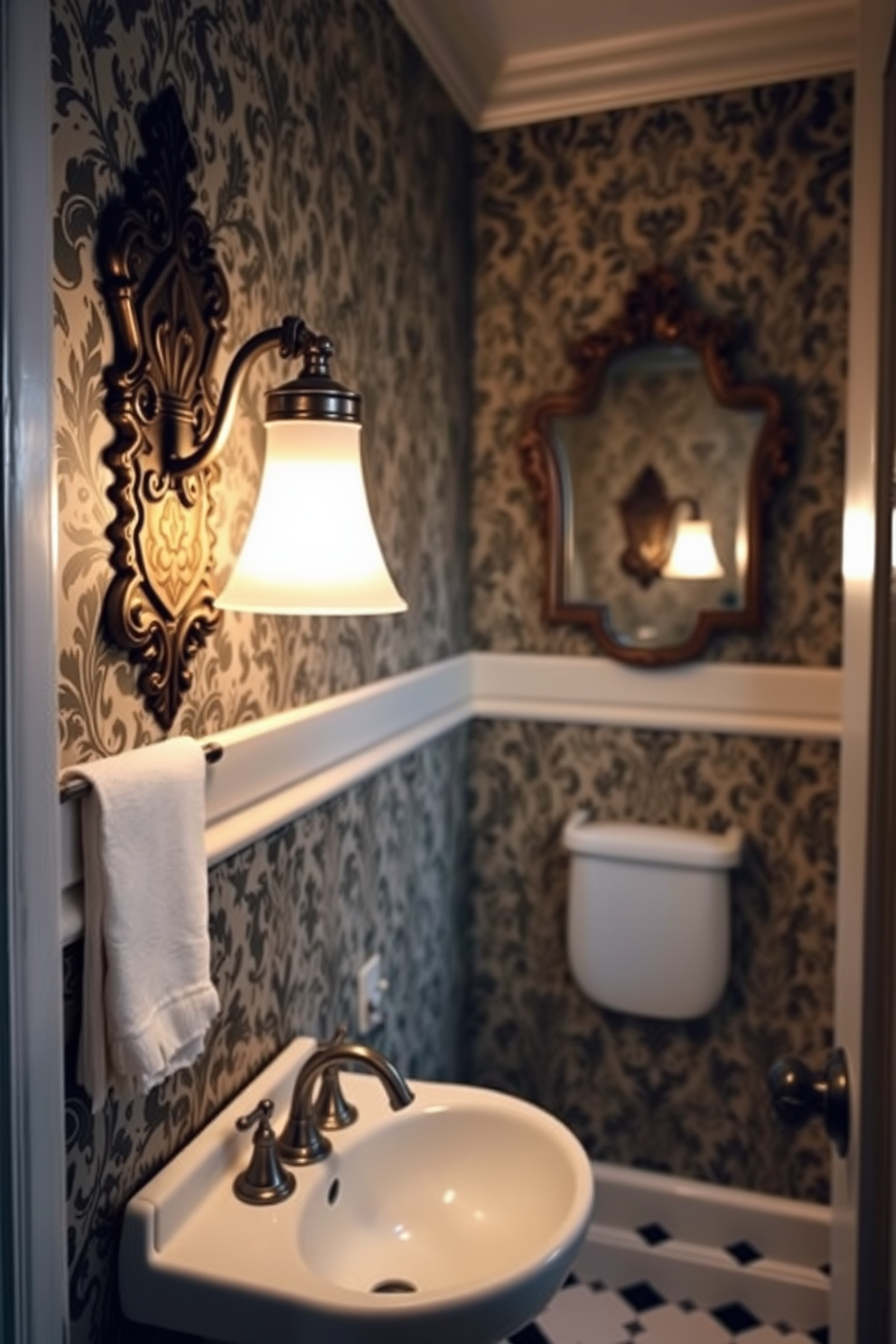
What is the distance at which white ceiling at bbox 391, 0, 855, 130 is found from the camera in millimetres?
1995

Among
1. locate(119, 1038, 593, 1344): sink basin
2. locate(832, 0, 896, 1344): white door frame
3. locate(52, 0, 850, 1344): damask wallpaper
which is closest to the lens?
locate(832, 0, 896, 1344): white door frame

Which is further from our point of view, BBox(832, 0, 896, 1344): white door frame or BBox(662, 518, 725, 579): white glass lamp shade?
BBox(662, 518, 725, 579): white glass lamp shade

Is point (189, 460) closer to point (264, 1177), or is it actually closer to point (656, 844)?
point (264, 1177)

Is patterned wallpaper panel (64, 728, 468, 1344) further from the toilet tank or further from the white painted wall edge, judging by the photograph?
the toilet tank

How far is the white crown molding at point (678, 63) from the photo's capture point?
6.72 ft

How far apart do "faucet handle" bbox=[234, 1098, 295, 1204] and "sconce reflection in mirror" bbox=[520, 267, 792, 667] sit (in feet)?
4.40

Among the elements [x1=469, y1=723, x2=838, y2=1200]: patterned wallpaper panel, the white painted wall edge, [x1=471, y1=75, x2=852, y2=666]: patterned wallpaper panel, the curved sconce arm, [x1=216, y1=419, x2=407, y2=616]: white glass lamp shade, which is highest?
[x1=471, y1=75, x2=852, y2=666]: patterned wallpaper panel

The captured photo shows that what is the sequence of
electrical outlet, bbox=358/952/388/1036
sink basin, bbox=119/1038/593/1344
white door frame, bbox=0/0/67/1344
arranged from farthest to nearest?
electrical outlet, bbox=358/952/388/1036 < sink basin, bbox=119/1038/593/1344 < white door frame, bbox=0/0/67/1344

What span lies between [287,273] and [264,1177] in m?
1.11

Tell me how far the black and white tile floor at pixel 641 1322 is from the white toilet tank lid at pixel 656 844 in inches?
33.1

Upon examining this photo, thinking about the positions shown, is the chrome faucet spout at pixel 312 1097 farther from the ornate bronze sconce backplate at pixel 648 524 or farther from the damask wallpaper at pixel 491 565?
the ornate bronze sconce backplate at pixel 648 524

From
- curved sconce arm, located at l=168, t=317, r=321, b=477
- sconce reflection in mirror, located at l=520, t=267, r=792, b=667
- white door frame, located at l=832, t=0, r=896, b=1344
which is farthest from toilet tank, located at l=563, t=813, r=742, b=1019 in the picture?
curved sconce arm, located at l=168, t=317, r=321, b=477

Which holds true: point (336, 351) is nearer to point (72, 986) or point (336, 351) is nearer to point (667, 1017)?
point (72, 986)

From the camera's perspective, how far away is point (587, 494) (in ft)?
7.64
